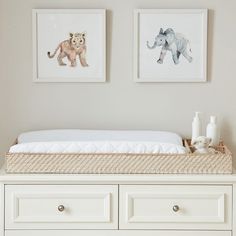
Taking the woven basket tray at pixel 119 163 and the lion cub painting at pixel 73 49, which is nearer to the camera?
the woven basket tray at pixel 119 163

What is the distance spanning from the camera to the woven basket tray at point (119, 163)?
2.69m

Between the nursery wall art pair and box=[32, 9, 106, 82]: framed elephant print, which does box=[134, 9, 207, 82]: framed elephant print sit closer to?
the nursery wall art pair

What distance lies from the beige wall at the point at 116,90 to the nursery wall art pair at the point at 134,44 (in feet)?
0.14

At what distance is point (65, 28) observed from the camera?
307cm

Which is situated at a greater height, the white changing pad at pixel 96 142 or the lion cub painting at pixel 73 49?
the lion cub painting at pixel 73 49

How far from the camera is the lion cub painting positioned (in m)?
3.07
